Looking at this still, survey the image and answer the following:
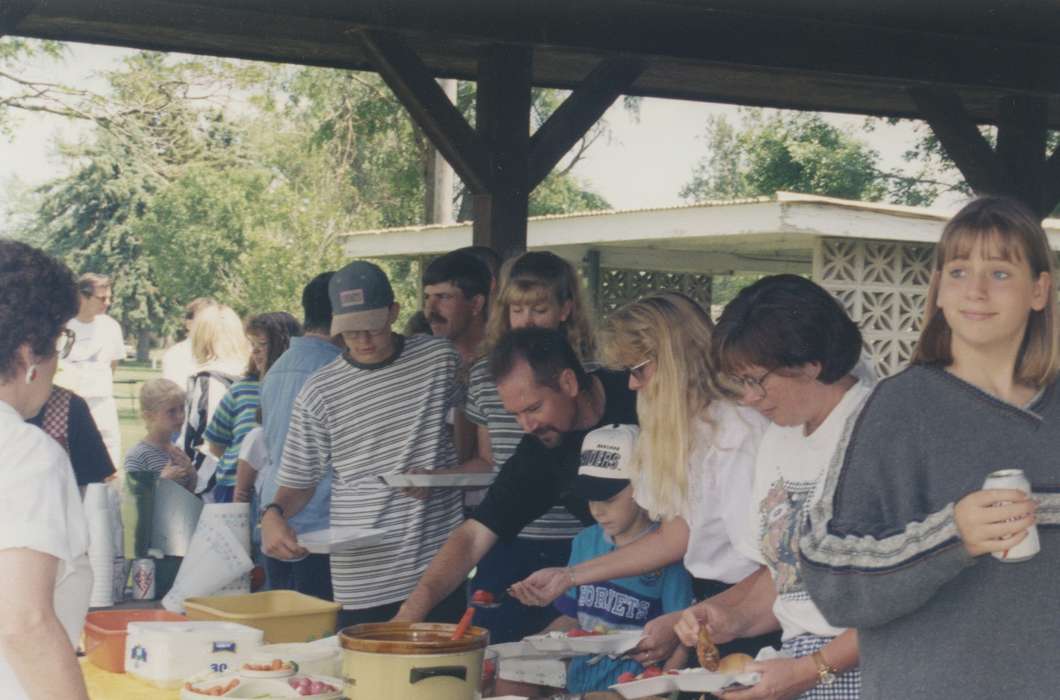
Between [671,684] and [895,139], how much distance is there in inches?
1249

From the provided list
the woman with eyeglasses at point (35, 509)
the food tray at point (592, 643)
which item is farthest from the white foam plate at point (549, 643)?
the woman with eyeglasses at point (35, 509)

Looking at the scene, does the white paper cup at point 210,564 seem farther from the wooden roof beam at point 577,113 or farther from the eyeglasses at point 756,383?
the wooden roof beam at point 577,113

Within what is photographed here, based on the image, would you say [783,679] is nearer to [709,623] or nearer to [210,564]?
[709,623]

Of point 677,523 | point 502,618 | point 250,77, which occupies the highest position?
point 250,77

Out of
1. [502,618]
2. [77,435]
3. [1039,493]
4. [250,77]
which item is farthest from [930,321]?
[250,77]

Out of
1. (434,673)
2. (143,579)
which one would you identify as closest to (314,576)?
(143,579)

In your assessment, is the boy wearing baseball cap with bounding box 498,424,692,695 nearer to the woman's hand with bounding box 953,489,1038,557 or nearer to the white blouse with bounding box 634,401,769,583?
the white blouse with bounding box 634,401,769,583

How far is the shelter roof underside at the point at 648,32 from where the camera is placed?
490 cm

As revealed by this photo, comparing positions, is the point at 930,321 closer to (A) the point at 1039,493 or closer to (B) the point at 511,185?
(A) the point at 1039,493

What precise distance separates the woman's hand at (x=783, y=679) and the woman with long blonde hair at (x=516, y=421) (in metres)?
1.26

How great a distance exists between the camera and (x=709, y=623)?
8.54 feet

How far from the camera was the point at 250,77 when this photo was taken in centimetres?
1695

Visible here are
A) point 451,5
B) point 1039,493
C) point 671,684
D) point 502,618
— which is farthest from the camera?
point 451,5

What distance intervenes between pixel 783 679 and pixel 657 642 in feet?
1.45
